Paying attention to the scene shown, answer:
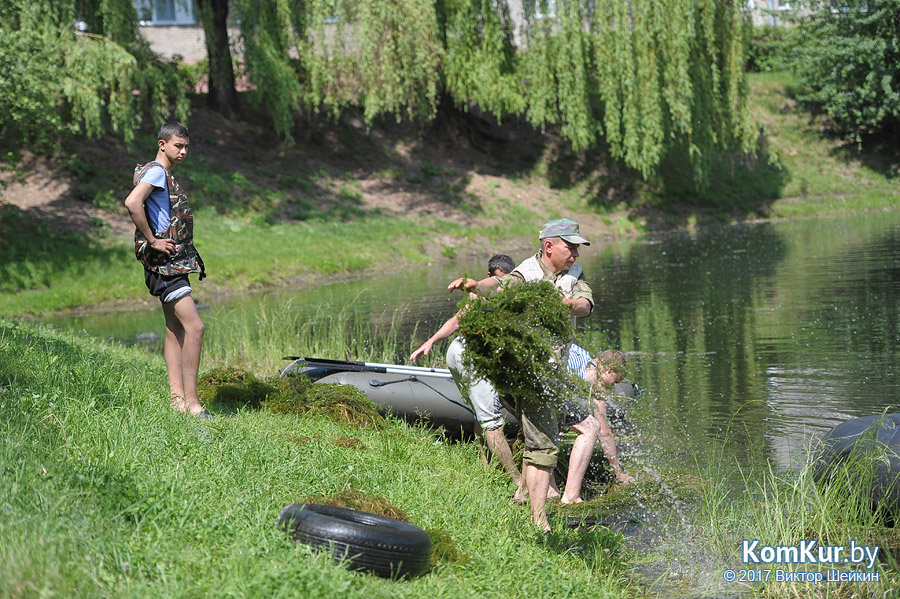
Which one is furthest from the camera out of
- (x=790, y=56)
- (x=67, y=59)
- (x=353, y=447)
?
(x=790, y=56)

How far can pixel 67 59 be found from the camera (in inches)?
822

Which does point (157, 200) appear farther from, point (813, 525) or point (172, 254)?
point (813, 525)

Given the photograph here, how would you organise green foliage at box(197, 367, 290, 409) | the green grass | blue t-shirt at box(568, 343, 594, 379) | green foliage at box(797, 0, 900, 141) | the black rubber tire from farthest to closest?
green foliage at box(797, 0, 900, 141) → green foliage at box(197, 367, 290, 409) → blue t-shirt at box(568, 343, 594, 379) → the black rubber tire → the green grass

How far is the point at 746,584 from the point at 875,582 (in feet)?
2.24

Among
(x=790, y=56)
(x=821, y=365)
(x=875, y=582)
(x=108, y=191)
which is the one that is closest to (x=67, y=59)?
(x=108, y=191)

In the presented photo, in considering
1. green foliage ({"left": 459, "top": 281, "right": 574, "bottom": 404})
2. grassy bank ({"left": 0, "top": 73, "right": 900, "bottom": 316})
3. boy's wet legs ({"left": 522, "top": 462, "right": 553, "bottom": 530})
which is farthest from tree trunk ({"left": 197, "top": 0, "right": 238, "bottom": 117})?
green foliage ({"left": 459, "top": 281, "right": 574, "bottom": 404})

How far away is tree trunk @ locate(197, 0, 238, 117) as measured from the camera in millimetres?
25594

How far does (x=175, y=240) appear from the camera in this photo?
277 inches

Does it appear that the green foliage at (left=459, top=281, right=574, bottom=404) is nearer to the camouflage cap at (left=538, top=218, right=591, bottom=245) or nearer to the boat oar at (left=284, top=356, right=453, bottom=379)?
the camouflage cap at (left=538, top=218, right=591, bottom=245)

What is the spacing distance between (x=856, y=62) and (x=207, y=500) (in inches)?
1416

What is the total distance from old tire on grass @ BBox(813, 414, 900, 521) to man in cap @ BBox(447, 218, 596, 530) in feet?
5.89

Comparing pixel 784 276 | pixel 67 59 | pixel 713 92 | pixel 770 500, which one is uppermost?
pixel 67 59

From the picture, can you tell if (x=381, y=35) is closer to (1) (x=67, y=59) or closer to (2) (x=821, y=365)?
(1) (x=67, y=59)

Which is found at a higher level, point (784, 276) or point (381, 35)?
point (381, 35)
